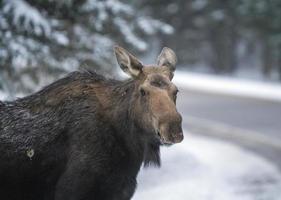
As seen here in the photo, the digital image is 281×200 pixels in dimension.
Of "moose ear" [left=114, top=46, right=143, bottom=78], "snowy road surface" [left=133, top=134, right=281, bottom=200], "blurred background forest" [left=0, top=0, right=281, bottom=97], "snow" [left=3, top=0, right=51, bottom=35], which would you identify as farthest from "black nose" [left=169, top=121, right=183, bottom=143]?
"snow" [left=3, top=0, right=51, bottom=35]

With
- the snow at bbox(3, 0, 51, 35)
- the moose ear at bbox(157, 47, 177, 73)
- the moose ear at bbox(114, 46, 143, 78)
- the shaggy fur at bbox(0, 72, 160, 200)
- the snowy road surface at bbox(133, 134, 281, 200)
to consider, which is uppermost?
the snow at bbox(3, 0, 51, 35)

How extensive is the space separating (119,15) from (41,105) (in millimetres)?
6158

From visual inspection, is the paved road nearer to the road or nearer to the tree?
the road

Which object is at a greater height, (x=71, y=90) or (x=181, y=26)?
(x=181, y=26)

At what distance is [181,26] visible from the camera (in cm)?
4616

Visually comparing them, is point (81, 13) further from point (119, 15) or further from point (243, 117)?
point (243, 117)

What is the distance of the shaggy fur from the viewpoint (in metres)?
5.80

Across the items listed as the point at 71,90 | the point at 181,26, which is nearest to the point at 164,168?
the point at 71,90

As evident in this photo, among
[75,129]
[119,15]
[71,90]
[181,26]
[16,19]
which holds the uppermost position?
[181,26]

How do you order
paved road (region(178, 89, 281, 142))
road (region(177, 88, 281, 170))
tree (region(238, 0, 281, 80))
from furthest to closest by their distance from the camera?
1. tree (region(238, 0, 281, 80))
2. paved road (region(178, 89, 281, 142))
3. road (region(177, 88, 281, 170))

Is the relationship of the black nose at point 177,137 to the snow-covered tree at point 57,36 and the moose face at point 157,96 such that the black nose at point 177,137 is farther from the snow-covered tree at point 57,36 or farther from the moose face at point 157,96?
the snow-covered tree at point 57,36

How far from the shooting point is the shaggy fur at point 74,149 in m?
5.80

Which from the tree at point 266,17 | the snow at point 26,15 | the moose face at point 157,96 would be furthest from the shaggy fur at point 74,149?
the tree at point 266,17

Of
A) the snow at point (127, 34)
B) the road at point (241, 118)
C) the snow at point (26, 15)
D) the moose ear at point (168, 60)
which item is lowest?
the moose ear at point (168, 60)
